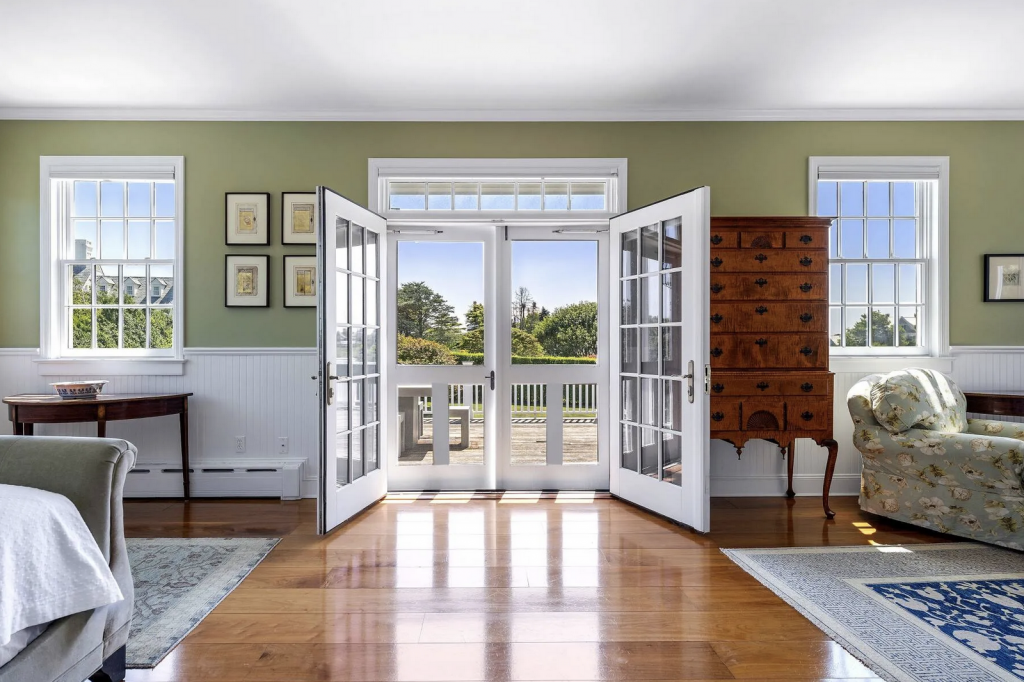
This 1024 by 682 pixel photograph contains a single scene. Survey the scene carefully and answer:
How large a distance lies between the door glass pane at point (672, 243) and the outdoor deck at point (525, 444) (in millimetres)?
1356

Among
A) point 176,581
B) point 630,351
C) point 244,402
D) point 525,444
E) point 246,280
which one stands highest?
point 246,280

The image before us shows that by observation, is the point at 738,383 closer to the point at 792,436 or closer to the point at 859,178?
the point at 792,436

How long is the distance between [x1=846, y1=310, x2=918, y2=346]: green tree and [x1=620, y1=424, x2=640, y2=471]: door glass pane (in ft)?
5.94

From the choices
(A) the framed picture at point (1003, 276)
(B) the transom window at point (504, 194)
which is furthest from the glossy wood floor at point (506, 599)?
(B) the transom window at point (504, 194)

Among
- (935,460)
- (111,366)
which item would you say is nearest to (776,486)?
(935,460)

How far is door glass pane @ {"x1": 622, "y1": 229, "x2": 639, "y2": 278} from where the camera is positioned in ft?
Answer: 12.6

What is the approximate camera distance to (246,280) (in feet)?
13.5

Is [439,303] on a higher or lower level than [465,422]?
higher

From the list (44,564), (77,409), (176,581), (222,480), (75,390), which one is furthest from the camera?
(222,480)

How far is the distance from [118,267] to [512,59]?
3237 millimetres

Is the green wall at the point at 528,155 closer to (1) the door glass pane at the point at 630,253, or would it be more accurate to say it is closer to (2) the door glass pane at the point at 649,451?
(1) the door glass pane at the point at 630,253

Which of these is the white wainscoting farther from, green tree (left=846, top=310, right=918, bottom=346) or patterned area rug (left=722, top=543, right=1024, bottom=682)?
green tree (left=846, top=310, right=918, bottom=346)

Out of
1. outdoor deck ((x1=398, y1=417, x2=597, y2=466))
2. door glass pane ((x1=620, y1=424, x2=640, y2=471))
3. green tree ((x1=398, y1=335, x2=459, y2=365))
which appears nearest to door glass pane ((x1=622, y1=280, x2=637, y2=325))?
door glass pane ((x1=620, y1=424, x2=640, y2=471))

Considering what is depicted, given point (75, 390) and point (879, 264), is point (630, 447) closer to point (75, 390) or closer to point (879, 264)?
point (879, 264)
